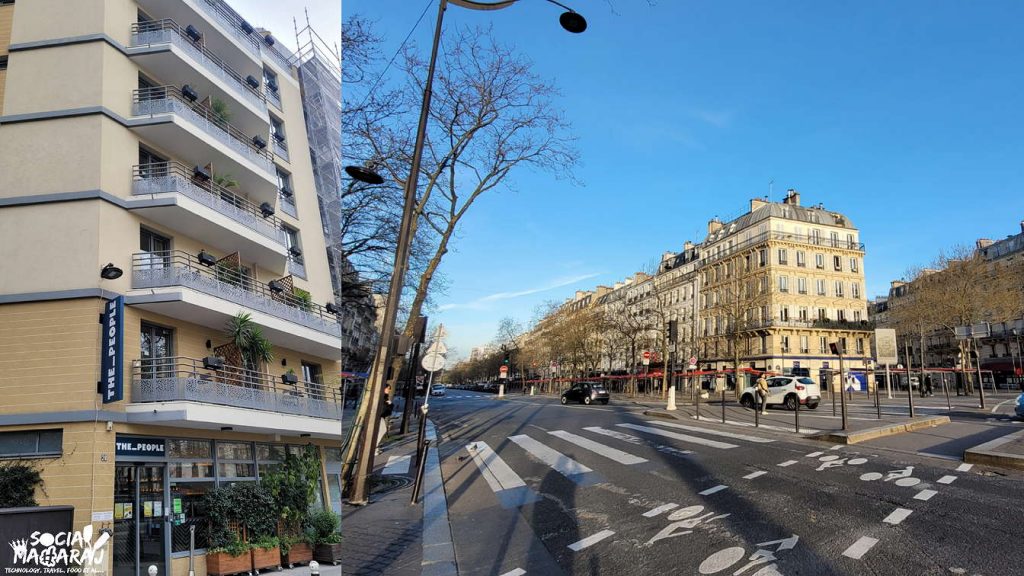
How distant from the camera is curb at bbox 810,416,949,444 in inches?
471

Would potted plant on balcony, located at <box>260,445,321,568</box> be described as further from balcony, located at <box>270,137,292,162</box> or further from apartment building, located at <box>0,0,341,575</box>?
balcony, located at <box>270,137,292,162</box>

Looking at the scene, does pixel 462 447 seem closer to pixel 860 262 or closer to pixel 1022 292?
pixel 1022 292

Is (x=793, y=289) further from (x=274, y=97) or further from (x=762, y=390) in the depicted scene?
(x=274, y=97)

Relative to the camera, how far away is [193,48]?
7.55 meters

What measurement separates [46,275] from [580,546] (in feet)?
17.3

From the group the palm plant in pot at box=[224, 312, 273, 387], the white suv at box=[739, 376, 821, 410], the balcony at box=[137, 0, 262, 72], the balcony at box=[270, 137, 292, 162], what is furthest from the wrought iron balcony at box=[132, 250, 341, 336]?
the white suv at box=[739, 376, 821, 410]

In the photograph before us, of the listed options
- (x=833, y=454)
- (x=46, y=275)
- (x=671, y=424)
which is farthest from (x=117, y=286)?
(x=671, y=424)

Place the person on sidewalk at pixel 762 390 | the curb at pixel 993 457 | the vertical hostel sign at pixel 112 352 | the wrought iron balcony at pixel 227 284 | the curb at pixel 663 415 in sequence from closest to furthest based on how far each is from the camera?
the vertical hostel sign at pixel 112 352, the wrought iron balcony at pixel 227 284, the curb at pixel 993 457, the curb at pixel 663 415, the person on sidewalk at pixel 762 390

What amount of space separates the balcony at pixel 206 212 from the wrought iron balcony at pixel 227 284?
328mm

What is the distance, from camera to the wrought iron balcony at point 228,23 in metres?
7.97

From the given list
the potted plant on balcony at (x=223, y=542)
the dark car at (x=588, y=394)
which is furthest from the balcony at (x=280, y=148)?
the dark car at (x=588, y=394)

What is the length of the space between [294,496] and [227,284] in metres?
2.63

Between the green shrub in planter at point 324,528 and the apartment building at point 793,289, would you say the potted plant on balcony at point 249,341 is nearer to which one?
the green shrub in planter at point 324,528

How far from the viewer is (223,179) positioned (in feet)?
24.4
